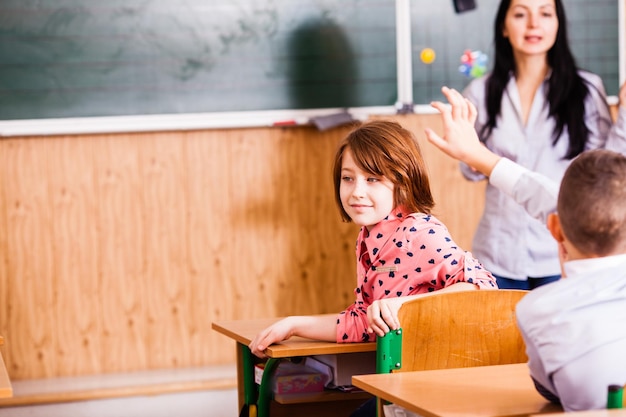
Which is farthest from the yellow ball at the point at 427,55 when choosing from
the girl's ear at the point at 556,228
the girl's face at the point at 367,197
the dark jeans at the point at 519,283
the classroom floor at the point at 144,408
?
the girl's ear at the point at 556,228

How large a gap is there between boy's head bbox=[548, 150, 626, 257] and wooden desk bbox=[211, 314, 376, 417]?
2.57ft

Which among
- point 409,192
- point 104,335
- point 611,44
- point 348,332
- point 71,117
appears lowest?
point 104,335

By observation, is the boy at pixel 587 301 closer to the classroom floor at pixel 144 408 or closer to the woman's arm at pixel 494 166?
the woman's arm at pixel 494 166

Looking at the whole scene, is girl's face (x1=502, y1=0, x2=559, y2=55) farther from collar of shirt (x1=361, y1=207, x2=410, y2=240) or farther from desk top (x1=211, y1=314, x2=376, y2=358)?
desk top (x1=211, y1=314, x2=376, y2=358)

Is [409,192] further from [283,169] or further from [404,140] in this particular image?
[283,169]

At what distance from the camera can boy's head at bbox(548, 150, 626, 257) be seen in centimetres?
140

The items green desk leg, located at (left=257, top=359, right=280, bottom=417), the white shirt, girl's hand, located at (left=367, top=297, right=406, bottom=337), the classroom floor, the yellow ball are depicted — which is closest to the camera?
the white shirt

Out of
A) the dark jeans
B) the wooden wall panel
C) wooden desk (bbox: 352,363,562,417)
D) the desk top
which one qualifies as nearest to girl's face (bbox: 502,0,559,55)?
the dark jeans

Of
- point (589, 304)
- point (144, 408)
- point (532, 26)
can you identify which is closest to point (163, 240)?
point (144, 408)

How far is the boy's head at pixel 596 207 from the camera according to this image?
4.61 ft

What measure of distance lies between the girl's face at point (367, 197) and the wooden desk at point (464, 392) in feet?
2.16

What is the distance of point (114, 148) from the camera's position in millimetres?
3918

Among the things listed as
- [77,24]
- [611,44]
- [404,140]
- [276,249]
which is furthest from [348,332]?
[611,44]

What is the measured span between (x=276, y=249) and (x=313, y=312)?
33 cm
